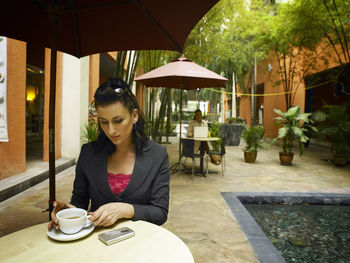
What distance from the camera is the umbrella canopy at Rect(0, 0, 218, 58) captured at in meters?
1.64

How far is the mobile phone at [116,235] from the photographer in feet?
3.27

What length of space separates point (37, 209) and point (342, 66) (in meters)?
9.24

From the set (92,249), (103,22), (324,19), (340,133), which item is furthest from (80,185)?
(324,19)

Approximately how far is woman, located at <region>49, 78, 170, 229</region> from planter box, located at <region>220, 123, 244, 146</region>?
11.0 m

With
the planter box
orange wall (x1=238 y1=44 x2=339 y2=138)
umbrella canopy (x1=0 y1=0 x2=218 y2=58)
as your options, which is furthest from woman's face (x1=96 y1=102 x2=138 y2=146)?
orange wall (x1=238 y1=44 x2=339 y2=138)

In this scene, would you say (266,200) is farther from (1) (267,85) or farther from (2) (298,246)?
(1) (267,85)

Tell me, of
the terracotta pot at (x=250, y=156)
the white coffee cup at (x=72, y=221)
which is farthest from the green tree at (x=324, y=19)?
the white coffee cup at (x=72, y=221)

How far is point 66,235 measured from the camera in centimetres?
101

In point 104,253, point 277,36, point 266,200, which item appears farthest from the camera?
point 277,36

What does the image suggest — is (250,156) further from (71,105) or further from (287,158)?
(71,105)

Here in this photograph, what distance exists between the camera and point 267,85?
645 inches

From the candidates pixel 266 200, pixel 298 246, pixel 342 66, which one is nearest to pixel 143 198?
pixel 298 246

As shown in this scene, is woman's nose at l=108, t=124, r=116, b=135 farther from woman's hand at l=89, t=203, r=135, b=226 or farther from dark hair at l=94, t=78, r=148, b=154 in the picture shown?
woman's hand at l=89, t=203, r=135, b=226

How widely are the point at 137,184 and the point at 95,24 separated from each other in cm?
123
